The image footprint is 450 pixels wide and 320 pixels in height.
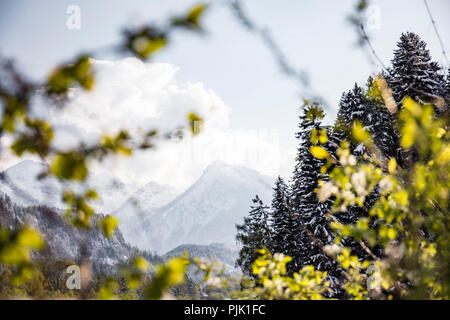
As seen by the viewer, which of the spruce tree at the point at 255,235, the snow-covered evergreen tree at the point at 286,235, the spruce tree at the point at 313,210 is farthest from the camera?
the spruce tree at the point at 255,235

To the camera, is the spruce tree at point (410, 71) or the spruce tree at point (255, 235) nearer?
the spruce tree at point (410, 71)

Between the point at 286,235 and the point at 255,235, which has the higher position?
the point at 255,235

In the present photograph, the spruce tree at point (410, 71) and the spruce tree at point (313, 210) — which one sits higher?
the spruce tree at point (410, 71)

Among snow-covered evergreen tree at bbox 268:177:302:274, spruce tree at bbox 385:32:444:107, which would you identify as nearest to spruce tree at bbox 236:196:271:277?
snow-covered evergreen tree at bbox 268:177:302:274

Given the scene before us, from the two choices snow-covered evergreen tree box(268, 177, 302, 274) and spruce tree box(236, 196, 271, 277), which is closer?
snow-covered evergreen tree box(268, 177, 302, 274)

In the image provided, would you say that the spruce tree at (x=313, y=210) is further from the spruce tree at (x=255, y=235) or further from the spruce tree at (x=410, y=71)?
the spruce tree at (x=255, y=235)

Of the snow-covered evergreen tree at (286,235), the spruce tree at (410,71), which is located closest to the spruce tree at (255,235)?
the snow-covered evergreen tree at (286,235)

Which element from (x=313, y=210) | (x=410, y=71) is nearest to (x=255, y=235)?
(x=313, y=210)

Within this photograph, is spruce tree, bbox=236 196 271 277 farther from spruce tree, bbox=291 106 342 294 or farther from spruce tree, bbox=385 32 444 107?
spruce tree, bbox=385 32 444 107

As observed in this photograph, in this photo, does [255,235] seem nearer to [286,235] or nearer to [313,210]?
[286,235]
